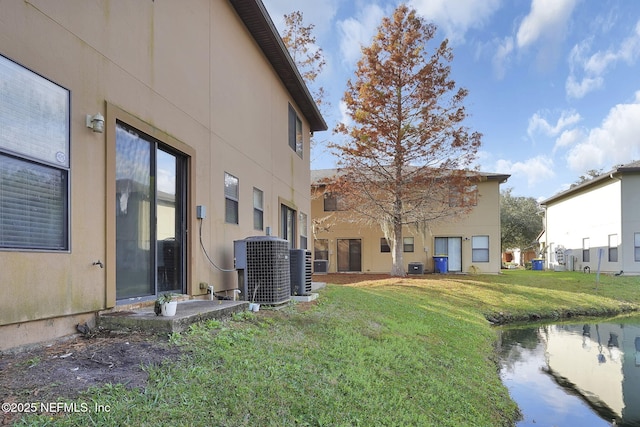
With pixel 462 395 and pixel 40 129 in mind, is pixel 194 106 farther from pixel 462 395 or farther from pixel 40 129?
pixel 462 395

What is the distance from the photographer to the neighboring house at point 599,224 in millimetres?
19656

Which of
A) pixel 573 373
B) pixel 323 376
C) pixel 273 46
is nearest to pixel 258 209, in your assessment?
pixel 273 46

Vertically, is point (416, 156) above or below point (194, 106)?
above

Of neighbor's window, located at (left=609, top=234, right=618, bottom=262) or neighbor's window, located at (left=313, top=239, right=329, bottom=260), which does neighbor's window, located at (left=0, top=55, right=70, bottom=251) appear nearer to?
neighbor's window, located at (left=313, top=239, right=329, bottom=260)

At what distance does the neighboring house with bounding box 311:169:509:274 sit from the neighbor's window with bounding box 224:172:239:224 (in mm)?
13371

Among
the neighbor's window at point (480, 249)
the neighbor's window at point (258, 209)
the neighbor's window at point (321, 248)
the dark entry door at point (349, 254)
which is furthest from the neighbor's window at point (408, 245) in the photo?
the neighbor's window at point (258, 209)

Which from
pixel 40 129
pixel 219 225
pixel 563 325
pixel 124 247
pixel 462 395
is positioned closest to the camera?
pixel 40 129

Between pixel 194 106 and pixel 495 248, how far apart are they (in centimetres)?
1947

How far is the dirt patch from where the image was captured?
8.66ft

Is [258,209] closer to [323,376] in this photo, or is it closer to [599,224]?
[323,376]

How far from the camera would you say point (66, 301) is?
12.2ft

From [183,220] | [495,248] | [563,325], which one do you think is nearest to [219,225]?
[183,220]

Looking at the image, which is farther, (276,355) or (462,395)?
(462,395)

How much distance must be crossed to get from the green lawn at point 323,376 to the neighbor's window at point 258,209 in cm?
219
